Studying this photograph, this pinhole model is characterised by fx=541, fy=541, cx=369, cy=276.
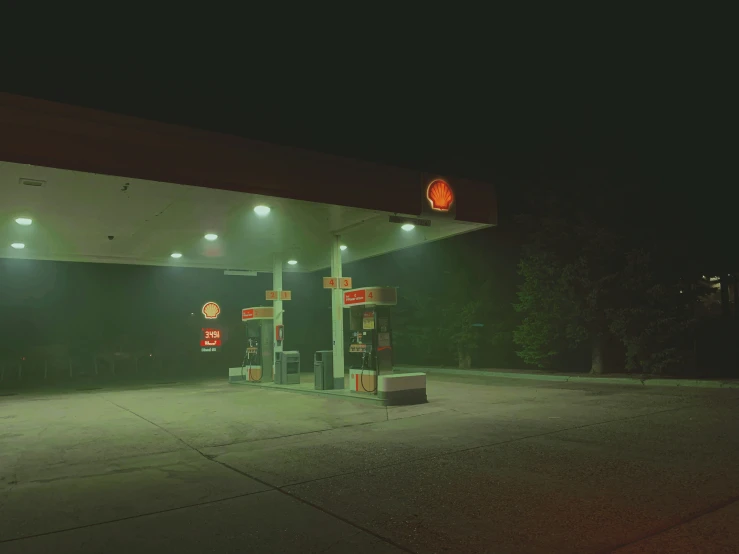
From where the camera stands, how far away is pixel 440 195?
41.7 feet

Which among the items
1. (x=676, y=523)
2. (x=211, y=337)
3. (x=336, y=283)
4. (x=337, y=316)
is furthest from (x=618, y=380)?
(x=211, y=337)

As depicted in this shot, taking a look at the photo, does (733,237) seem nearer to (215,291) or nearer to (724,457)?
(724,457)

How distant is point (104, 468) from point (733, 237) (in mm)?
22029

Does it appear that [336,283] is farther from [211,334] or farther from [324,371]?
[211,334]

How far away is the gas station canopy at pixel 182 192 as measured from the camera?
28.4 feet

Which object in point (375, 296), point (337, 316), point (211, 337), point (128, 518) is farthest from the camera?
point (211, 337)

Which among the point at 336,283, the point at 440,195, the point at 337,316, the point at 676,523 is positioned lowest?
the point at 676,523

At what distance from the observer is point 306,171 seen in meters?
11.0

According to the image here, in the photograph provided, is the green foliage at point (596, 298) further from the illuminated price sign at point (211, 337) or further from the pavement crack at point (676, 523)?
the illuminated price sign at point (211, 337)

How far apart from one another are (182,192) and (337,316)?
19.5ft

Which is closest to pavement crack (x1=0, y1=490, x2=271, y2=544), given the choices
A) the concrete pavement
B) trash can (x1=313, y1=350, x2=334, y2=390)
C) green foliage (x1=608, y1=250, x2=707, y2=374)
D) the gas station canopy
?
the concrete pavement

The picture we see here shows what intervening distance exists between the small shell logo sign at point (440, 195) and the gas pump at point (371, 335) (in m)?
2.55

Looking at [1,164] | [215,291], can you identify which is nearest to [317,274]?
[215,291]

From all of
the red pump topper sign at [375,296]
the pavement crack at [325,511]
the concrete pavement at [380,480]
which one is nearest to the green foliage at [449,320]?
the red pump topper sign at [375,296]
